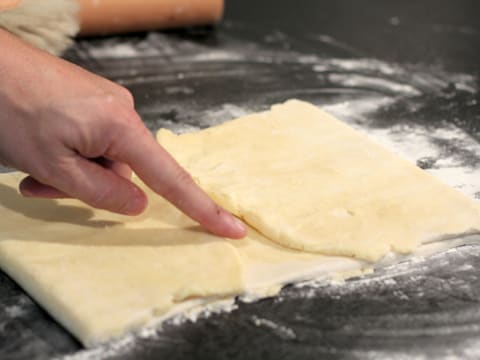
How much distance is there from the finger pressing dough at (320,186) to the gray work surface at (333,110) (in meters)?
0.06

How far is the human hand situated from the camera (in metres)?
1.02

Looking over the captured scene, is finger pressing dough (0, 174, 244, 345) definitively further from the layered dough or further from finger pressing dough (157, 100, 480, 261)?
finger pressing dough (157, 100, 480, 261)

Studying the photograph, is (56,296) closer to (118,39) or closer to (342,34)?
(118,39)

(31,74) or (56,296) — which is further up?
(31,74)

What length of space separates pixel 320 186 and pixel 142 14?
916 mm

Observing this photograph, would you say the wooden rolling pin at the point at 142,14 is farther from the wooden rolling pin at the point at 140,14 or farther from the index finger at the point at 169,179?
the index finger at the point at 169,179

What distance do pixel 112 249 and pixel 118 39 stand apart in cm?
103

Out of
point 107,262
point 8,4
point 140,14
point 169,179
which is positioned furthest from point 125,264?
point 140,14

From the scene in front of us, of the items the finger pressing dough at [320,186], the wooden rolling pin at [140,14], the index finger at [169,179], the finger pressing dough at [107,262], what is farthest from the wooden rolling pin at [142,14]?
the index finger at [169,179]

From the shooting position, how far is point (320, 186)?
1262 millimetres

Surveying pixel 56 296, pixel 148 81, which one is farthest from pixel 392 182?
pixel 148 81

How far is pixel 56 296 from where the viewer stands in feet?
3.25

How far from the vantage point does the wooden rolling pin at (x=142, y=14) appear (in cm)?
194

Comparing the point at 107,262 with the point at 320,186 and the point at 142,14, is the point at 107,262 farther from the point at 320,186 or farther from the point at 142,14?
the point at 142,14
